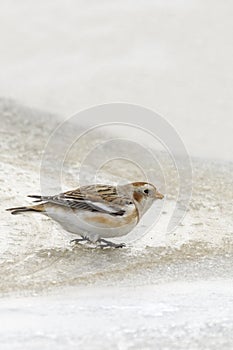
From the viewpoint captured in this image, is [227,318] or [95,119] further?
[95,119]

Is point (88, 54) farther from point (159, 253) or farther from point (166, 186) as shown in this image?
point (159, 253)

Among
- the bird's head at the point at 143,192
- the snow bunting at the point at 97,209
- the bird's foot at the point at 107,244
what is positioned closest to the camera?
the snow bunting at the point at 97,209

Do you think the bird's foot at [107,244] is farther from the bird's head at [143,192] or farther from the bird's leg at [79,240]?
the bird's head at [143,192]

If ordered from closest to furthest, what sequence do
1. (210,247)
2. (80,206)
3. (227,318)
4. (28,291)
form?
(227,318) → (28,291) → (80,206) → (210,247)

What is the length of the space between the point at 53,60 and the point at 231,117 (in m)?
3.10

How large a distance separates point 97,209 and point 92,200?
0.10m

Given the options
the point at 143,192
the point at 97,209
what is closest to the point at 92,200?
the point at 97,209

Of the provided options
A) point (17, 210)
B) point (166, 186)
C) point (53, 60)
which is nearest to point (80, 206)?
point (17, 210)

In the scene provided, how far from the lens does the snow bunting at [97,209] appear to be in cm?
699

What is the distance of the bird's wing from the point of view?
7.02 m

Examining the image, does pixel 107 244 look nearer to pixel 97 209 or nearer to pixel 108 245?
pixel 108 245

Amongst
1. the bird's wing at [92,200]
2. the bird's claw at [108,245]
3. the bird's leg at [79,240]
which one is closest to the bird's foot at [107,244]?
the bird's claw at [108,245]

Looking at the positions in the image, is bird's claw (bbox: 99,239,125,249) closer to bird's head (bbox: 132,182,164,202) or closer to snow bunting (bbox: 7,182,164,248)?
snow bunting (bbox: 7,182,164,248)

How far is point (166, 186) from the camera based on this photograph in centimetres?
919
